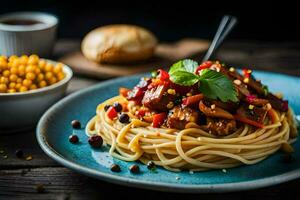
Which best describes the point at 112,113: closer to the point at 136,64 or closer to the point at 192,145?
the point at 192,145

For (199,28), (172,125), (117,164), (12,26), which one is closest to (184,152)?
(172,125)

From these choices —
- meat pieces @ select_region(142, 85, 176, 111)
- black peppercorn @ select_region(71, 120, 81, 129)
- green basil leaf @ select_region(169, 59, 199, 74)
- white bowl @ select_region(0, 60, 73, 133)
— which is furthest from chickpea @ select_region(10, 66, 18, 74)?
green basil leaf @ select_region(169, 59, 199, 74)

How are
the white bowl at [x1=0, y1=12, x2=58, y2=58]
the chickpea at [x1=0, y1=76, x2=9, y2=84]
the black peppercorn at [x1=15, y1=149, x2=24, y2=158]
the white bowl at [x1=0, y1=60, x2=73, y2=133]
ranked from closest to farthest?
the black peppercorn at [x1=15, y1=149, x2=24, y2=158], the white bowl at [x1=0, y1=60, x2=73, y2=133], the chickpea at [x1=0, y1=76, x2=9, y2=84], the white bowl at [x1=0, y1=12, x2=58, y2=58]

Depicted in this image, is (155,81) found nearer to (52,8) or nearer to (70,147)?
(70,147)

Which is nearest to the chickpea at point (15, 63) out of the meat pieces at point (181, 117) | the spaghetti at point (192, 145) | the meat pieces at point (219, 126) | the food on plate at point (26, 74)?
the food on plate at point (26, 74)

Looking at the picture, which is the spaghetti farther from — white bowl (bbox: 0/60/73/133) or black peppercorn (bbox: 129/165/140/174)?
white bowl (bbox: 0/60/73/133)

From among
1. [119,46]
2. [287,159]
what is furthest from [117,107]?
[119,46]
